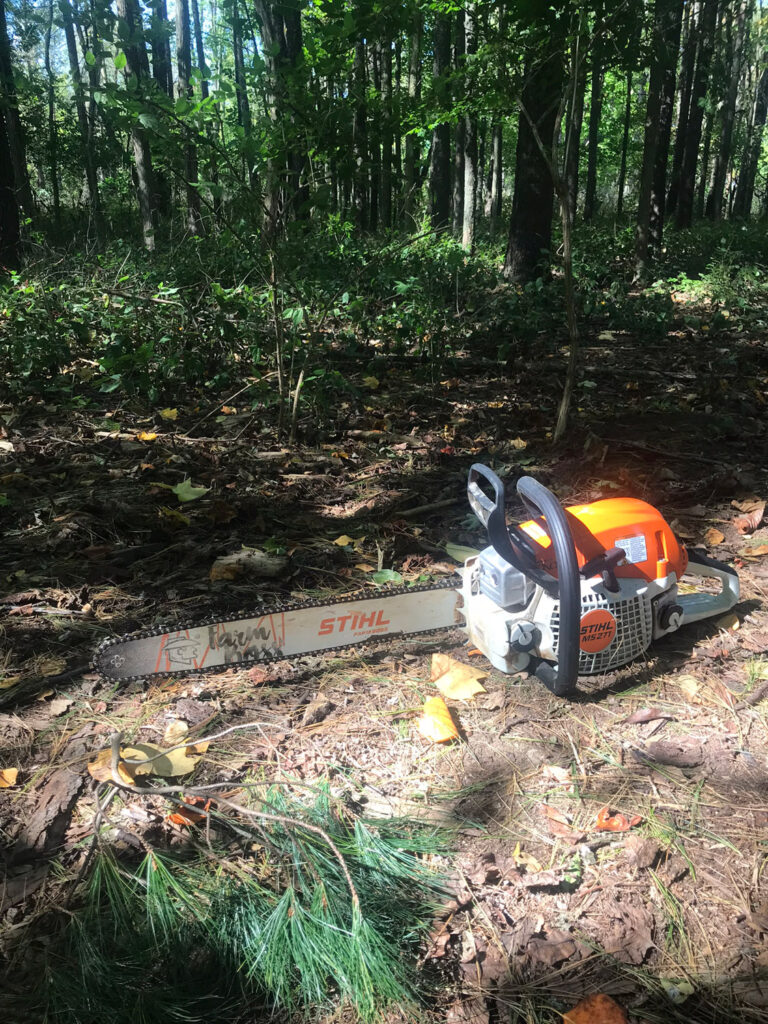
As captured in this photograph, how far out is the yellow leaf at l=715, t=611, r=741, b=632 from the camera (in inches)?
101

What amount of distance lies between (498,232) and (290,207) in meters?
14.7

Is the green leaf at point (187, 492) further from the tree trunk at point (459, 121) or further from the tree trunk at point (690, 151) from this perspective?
the tree trunk at point (690, 151)

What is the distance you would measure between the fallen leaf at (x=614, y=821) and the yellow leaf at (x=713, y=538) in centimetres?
180

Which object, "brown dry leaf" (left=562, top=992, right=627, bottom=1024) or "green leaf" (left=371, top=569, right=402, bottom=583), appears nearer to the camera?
"brown dry leaf" (left=562, top=992, right=627, bottom=1024)

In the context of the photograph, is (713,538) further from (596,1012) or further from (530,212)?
(530,212)

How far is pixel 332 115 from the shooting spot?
11.8 feet

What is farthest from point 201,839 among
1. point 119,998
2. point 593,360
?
point 593,360

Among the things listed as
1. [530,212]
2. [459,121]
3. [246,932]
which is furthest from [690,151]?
[246,932]

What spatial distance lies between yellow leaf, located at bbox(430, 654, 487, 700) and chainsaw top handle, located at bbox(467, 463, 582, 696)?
25cm

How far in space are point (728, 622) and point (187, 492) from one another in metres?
2.45

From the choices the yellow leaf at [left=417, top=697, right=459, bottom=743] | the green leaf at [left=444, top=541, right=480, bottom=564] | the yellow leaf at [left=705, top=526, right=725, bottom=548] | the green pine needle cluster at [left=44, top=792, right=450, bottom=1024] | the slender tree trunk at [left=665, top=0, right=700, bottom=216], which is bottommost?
the yellow leaf at [left=705, top=526, right=725, bottom=548]

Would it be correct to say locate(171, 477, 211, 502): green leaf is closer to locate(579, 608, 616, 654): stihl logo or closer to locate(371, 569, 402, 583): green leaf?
locate(371, 569, 402, 583): green leaf

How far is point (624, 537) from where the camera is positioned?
2113 millimetres

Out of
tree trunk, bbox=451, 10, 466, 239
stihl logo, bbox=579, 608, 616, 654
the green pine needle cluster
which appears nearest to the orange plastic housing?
stihl logo, bbox=579, 608, 616, 654
